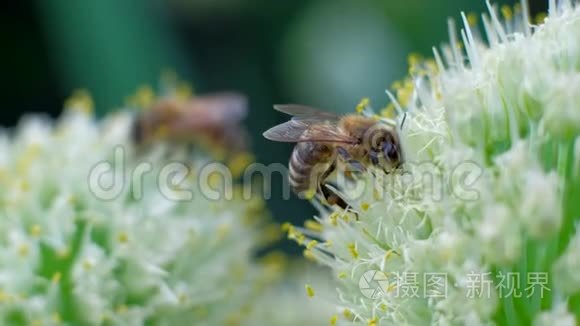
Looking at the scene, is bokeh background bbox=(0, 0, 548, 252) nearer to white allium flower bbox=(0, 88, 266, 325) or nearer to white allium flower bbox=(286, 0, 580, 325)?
white allium flower bbox=(0, 88, 266, 325)

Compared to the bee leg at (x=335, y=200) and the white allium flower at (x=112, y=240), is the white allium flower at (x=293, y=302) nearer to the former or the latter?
the white allium flower at (x=112, y=240)

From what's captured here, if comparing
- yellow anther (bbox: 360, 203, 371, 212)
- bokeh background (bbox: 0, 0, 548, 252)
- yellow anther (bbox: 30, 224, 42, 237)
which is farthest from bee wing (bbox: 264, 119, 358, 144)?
bokeh background (bbox: 0, 0, 548, 252)

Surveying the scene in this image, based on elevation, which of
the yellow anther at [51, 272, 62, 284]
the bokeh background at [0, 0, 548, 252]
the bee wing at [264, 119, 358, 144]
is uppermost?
the bokeh background at [0, 0, 548, 252]

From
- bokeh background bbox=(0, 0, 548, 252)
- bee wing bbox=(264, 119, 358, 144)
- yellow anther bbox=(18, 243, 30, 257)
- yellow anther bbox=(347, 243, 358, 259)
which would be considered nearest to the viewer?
yellow anther bbox=(347, 243, 358, 259)

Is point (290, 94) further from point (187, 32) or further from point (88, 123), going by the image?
point (88, 123)

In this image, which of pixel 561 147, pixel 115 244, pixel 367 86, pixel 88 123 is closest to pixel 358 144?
Answer: pixel 561 147

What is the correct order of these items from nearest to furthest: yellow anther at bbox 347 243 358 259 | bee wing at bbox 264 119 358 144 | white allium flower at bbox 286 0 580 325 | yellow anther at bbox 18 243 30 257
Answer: white allium flower at bbox 286 0 580 325 → yellow anther at bbox 347 243 358 259 → bee wing at bbox 264 119 358 144 → yellow anther at bbox 18 243 30 257
